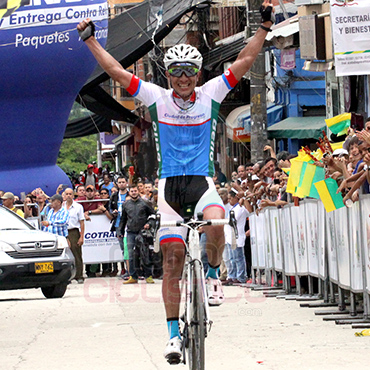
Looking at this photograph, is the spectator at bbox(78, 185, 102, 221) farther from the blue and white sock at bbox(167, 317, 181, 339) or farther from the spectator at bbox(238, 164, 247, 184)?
the blue and white sock at bbox(167, 317, 181, 339)

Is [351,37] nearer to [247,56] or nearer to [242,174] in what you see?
[242,174]

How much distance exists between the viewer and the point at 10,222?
1622cm

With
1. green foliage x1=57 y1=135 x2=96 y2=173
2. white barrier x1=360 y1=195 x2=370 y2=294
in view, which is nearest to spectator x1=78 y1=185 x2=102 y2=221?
white barrier x1=360 y1=195 x2=370 y2=294

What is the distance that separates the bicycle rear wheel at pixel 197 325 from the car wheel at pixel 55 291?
9336mm

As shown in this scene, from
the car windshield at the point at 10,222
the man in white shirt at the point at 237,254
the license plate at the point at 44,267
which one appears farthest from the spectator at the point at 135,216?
the license plate at the point at 44,267

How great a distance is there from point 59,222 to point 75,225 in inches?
34.0

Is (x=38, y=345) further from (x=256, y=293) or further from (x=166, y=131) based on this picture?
(x=256, y=293)

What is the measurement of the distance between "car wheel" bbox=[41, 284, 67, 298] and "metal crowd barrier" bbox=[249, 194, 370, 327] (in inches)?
129

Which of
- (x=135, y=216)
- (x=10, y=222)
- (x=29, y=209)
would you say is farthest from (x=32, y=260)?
(x=29, y=209)

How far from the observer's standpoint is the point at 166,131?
293 inches

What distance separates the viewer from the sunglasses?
7.37 meters

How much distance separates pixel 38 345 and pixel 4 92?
16.4m

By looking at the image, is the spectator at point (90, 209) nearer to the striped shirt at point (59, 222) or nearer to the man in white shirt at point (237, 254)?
the striped shirt at point (59, 222)

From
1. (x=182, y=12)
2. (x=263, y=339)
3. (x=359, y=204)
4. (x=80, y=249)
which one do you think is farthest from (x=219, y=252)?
(x=182, y=12)
